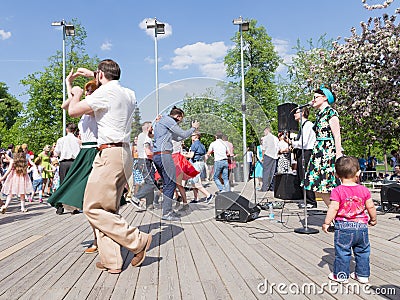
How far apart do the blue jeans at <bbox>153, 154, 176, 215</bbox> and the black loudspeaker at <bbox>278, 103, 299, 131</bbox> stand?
1.67 metres

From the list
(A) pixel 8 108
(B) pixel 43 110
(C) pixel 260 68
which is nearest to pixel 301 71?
(C) pixel 260 68

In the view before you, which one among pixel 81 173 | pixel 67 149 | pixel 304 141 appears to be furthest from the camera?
pixel 67 149

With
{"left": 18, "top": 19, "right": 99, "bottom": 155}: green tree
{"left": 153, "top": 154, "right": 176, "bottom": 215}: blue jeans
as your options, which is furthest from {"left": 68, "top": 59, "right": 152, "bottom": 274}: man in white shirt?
{"left": 18, "top": 19, "right": 99, "bottom": 155}: green tree

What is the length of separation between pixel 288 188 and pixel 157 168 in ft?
8.22

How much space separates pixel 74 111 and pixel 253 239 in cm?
250

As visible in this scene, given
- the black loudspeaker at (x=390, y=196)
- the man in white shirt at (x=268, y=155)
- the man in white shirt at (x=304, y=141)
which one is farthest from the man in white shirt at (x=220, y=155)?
the black loudspeaker at (x=390, y=196)

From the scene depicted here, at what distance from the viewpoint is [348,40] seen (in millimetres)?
15133

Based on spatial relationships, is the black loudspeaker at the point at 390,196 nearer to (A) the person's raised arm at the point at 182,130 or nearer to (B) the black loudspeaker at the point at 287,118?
(B) the black loudspeaker at the point at 287,118

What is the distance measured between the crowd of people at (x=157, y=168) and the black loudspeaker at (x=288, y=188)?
281mm

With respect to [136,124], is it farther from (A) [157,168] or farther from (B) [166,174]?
(B) [166,174]

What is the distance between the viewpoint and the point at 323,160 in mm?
4285

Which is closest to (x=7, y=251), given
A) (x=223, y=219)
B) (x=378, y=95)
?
(x=223, y=219)

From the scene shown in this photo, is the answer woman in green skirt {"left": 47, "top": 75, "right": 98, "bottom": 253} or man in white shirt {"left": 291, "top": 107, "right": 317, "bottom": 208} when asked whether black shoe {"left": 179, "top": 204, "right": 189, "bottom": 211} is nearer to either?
man in white shirt {"left": 291, "top": 107, "right": 317, "bottom": 208}

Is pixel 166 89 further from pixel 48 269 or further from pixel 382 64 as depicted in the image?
pixel 382 64
